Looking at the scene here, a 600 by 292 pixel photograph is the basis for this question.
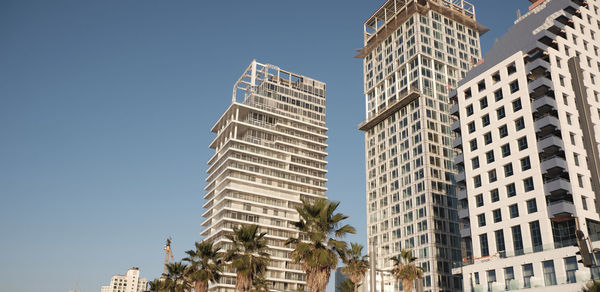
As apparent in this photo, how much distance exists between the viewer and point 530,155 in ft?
233

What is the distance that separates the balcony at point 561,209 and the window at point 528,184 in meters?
4.43

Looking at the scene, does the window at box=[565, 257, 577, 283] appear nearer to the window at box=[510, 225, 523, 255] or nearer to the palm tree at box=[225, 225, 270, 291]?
the window at box=[510, 225, 523, 255]

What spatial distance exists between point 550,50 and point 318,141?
7864 centimetres

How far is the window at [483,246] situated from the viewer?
244 feet

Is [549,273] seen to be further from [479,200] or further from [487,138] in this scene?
[487,138]

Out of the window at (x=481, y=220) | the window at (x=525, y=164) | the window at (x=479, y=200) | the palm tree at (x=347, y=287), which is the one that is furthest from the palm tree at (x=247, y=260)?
the palm tree at (x=347, y=287)

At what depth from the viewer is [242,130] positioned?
13950 centimetres

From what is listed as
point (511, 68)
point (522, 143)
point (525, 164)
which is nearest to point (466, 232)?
point (525, 164)

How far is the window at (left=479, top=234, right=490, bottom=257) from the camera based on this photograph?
7431 cm

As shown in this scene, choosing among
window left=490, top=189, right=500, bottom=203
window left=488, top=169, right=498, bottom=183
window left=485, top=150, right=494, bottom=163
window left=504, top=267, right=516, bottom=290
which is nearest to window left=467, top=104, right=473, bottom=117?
window left=485, top=150, right=494, bottom=163

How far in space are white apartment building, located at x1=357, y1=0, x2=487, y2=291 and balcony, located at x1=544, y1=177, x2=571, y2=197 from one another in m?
38.5

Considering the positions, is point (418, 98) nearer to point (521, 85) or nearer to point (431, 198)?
point (431, 198)

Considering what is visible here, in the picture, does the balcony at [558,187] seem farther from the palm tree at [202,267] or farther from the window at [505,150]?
the palm tree at [202,267]

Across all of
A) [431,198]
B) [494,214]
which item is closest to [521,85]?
[494,214]
